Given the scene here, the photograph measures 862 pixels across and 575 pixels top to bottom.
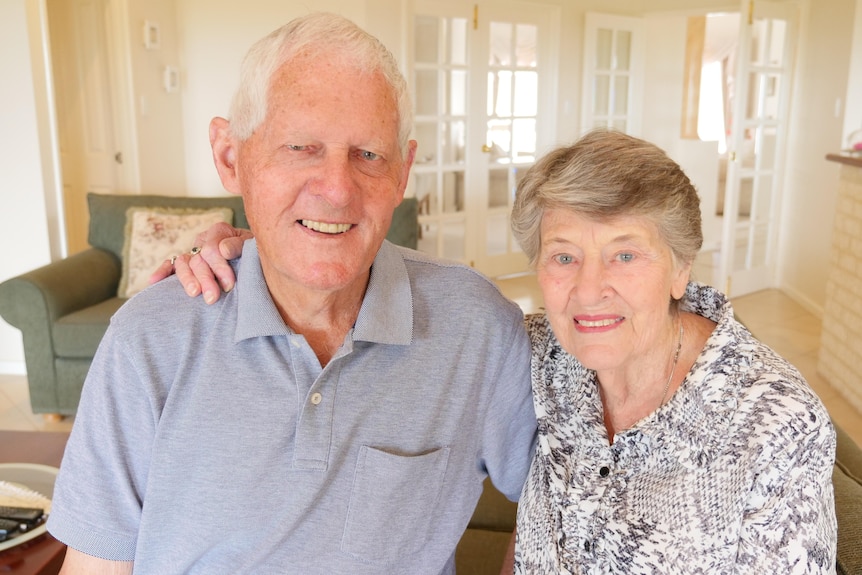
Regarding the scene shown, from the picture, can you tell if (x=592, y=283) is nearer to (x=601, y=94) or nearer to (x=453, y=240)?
(x=453, y=240)

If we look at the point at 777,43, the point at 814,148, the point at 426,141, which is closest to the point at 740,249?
the point at 814,148

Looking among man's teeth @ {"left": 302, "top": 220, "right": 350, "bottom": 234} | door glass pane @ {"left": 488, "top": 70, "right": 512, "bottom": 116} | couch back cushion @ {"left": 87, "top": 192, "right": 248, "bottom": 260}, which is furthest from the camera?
door glass pane @ {"left": 488, "top": 70, "right": 512, "bottom": 116}

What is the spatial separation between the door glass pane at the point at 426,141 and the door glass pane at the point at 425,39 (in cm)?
48

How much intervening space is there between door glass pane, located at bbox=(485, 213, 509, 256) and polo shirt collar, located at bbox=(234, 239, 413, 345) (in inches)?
211

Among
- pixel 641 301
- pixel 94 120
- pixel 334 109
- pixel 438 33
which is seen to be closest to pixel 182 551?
pixel 334 109

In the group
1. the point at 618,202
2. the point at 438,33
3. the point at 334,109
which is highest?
the point at 438,33

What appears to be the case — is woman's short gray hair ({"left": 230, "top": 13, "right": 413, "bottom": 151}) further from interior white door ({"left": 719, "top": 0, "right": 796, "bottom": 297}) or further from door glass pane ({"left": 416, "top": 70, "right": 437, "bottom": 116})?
interior white door ({"left": 719, "top": 0, "right": 796, "bottom": 297})

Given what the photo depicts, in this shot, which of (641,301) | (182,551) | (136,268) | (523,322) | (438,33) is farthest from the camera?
(438,33)

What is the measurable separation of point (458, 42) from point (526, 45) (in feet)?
2.50

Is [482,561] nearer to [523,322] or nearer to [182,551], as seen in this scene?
[523,322]

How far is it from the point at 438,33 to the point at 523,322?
16.2ft

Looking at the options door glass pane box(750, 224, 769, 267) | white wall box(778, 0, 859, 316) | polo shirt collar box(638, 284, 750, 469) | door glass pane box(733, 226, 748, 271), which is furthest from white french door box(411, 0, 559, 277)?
polo shirt collar box(638, 284, 750, 469)

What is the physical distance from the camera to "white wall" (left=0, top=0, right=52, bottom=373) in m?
4.11

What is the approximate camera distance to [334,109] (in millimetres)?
1101
